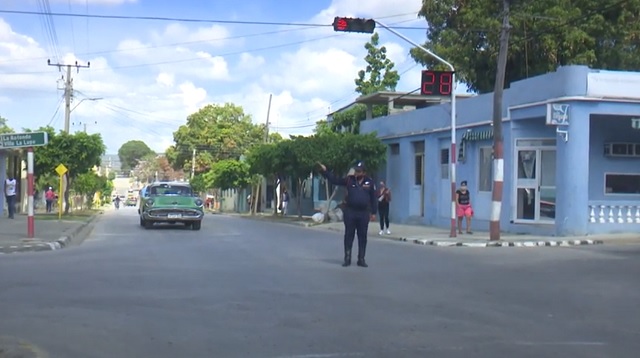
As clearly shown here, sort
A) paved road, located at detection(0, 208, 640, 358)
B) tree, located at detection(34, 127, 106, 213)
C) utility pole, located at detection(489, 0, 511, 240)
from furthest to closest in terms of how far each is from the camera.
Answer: tree, located at detection(34, 127, 106, 213), utility pole, located at detection(489, 0, 511, 240), paved road, located at detection(0, 208, 640, 358)

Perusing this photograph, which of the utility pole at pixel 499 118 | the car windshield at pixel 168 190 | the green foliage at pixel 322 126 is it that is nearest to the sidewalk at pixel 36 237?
the car windshield at pixel 168 190

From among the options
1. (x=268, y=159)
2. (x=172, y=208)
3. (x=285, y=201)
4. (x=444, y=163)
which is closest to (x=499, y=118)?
(x=444, y=163)

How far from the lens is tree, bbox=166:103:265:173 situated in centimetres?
8406

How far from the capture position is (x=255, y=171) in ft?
152

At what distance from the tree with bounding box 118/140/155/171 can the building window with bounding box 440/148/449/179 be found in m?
136

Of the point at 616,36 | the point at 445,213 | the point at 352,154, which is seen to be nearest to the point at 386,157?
the point at 352,154

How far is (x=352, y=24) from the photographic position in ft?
67.3

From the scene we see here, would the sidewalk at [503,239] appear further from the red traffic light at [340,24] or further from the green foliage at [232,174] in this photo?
the green foliage at [232,174]

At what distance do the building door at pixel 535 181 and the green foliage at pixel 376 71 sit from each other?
30.2 metres

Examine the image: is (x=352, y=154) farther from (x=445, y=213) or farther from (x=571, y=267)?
(x=571, y=267)

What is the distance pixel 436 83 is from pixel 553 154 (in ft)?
14.8

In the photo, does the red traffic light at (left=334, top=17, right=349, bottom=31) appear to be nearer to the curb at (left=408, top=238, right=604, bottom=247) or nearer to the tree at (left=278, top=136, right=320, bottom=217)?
the curb at (left=408, top=238, right=604, bottom=247)

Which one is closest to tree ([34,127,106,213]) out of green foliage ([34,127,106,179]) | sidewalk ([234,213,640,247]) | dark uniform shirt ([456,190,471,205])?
green foliage ([34,127,106,179])

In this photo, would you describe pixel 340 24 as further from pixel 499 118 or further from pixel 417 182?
pixel 417 182
